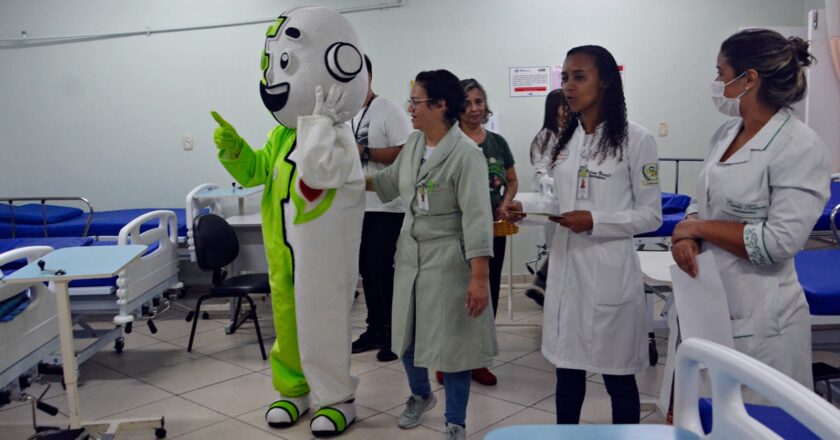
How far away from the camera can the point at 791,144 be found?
164cm

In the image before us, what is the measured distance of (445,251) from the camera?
250cm

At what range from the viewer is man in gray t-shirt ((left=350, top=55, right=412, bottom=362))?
355 centimetres

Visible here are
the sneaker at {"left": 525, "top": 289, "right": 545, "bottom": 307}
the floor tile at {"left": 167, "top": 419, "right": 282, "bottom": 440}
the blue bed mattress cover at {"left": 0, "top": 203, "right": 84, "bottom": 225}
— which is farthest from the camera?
the blue bed mattress cover at {"left": 0, "top": 203, "right": 84, "bottom": 225}

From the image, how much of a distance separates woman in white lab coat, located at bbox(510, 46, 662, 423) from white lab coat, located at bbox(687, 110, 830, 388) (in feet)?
1.24

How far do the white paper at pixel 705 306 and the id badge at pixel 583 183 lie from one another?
46cm

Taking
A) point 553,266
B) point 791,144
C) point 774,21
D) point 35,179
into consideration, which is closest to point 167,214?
point 35,179

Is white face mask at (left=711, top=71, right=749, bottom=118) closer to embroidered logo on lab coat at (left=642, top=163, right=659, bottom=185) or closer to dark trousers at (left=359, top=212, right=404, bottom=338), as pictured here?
embroidered logo on lab coat at (left=642, top=163, right=659, bottom=185)

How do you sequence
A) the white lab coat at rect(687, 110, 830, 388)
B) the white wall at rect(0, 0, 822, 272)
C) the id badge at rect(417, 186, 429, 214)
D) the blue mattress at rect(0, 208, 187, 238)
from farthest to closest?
the white wall at rect(0, 0, 822, 272)
the blue mattress at rect(0, 208, 187, 238)
the id badge at rect(417, 186, 429, 214)
the white lab coat at rect(687, 110, 830, 388)

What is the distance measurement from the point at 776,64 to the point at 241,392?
2.77m

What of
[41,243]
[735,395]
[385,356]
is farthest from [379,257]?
[735,395]

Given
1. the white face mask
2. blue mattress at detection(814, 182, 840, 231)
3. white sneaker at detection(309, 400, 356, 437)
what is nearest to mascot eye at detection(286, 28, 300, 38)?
white sneaker at detection(309, 400, 356, 437)

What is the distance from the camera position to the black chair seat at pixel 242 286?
154 inches

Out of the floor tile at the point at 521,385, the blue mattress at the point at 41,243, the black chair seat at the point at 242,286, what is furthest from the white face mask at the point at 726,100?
the blue mattress at the point at 41,243

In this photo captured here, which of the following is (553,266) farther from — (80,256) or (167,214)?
(167,214)
